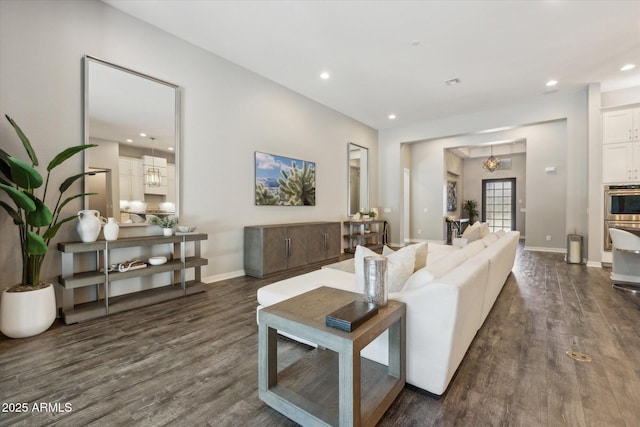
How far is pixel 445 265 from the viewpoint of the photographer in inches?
82.1

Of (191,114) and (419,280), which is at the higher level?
(191,114)

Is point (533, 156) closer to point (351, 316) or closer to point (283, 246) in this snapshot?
point (283, 246)

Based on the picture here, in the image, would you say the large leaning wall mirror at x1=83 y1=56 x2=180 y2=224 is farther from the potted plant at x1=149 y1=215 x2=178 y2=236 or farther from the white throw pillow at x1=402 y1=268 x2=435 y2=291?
the white throw pillow at x1=402 y1=268 x2=435 y2=291

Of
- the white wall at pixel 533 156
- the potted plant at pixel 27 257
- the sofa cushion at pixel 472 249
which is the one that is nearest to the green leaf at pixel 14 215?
the potted plant at pixel 27 257

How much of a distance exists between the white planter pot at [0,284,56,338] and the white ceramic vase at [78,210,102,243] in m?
0.59

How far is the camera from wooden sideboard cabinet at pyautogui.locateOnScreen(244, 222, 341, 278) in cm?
448

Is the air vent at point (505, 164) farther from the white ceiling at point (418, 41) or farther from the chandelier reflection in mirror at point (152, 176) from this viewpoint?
the chandelier reflection in mirror at point (152, 176)

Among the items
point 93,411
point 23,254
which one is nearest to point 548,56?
point 93,411

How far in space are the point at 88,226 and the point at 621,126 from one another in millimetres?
8276

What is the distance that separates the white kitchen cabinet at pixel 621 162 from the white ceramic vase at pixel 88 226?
790cm

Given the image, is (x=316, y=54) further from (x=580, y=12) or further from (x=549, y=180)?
(x=549, y=180)

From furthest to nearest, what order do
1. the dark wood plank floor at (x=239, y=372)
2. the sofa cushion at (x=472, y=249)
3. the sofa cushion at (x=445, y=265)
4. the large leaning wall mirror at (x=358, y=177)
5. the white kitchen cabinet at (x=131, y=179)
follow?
the large leaning wall mirror at (x=358, y=177), the white kitchen cabinet at (x=131, y=179), the sofa cushion at (x=472, y=249), the sofa cushion at (x=445, y=265), the dark wood plank floor at (x=239, y=372)

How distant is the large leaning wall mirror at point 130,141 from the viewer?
3.15m

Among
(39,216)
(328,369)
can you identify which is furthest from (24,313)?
(328,369)
